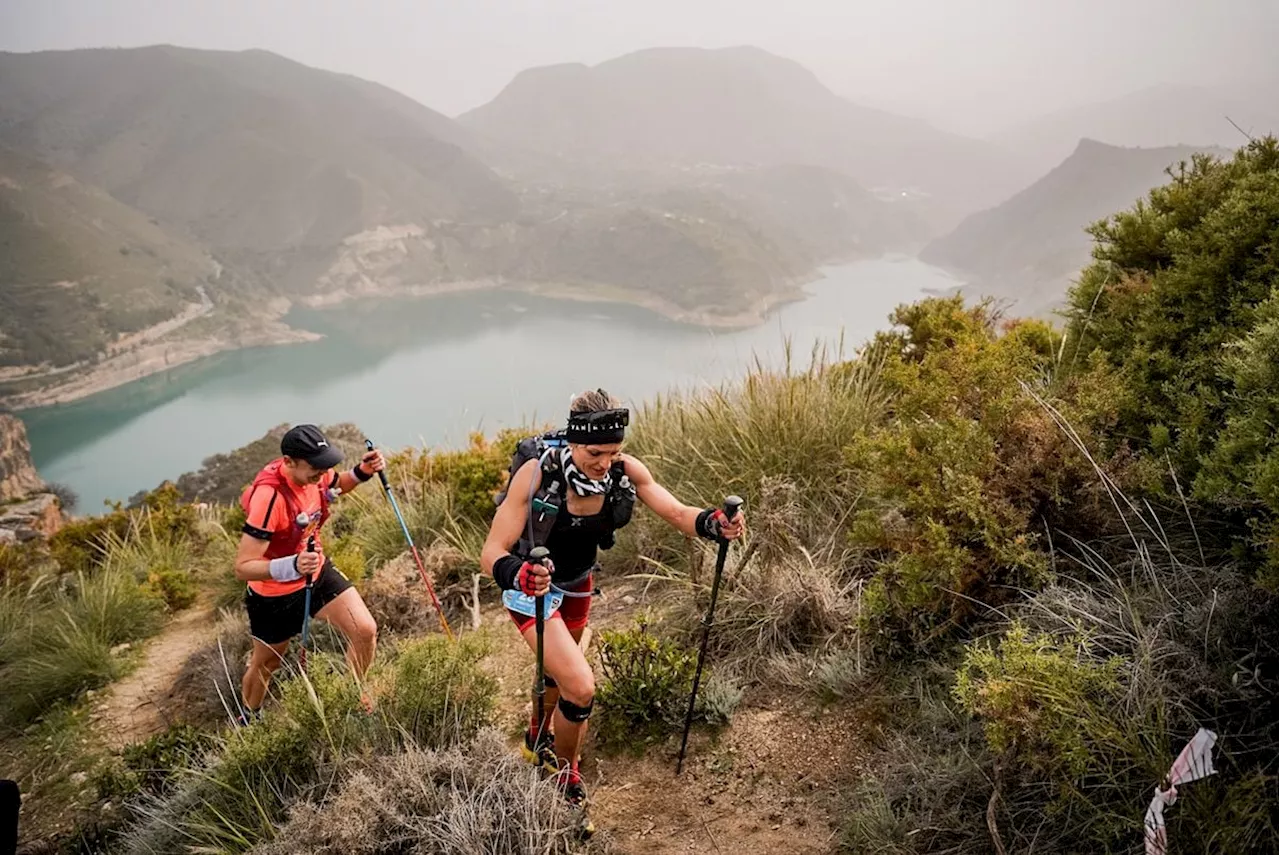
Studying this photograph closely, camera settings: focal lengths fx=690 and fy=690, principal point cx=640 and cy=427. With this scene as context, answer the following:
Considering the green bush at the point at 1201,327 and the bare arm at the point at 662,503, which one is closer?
the green bush at the point at 1201,327

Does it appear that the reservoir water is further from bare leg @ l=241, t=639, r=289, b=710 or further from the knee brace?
the knee brace

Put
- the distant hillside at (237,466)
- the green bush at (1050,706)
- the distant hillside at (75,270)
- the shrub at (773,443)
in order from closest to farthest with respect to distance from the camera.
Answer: the green bush at (1050,706)
the shrub at (773,443)
the distant hillside at (237,466)
the distant hillside at (75,270)

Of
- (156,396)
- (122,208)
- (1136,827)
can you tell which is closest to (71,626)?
(1136,827)

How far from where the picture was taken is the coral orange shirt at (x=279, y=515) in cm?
443

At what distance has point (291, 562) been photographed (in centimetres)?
434

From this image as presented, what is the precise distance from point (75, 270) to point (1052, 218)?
180 meters

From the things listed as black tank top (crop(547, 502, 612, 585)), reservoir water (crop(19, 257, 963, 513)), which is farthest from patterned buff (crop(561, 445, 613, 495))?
reservoir water (crop(19, 257, 963, 513))

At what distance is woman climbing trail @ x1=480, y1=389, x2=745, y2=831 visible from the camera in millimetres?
3359

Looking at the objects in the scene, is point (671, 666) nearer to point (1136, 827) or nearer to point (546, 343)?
point (1136, 827)

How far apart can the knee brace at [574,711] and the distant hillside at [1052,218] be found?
121354 mm

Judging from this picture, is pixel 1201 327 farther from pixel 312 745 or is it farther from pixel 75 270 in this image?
pixel 75 270

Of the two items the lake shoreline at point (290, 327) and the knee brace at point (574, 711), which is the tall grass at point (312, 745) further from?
the lake shoreline at point (290, 327)

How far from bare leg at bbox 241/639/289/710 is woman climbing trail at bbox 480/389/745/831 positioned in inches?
86.4

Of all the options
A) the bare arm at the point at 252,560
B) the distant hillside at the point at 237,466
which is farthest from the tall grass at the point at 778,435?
the distant hillside at the point at 237,466
